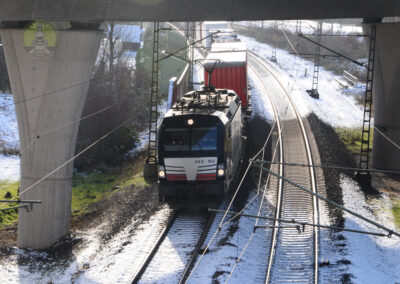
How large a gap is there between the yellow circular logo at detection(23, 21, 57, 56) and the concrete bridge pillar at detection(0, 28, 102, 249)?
2.7 inches

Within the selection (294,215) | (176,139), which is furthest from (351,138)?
(176,139)

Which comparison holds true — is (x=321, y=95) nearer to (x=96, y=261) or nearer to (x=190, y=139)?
(x=190, y=139)

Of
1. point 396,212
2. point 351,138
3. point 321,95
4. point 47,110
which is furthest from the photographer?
point 321,95

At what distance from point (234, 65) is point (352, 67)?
24.4m

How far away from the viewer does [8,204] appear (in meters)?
20.5

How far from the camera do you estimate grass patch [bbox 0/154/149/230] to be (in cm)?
2080

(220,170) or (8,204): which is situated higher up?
(220,170)

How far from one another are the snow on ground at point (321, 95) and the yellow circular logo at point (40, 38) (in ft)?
62.8

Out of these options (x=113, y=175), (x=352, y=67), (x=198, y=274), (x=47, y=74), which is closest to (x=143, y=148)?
(x=113, y=175)

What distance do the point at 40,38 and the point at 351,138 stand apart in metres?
17.8

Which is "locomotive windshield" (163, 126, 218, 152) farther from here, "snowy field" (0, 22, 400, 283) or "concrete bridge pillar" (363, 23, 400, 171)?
"concrete bridge pillar" (363, 23, 400, 171)

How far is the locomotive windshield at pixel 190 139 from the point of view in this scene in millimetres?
15852

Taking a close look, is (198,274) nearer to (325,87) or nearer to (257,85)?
(257,85)

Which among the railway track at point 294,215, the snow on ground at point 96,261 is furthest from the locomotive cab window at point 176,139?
the railway track at point 294,215
